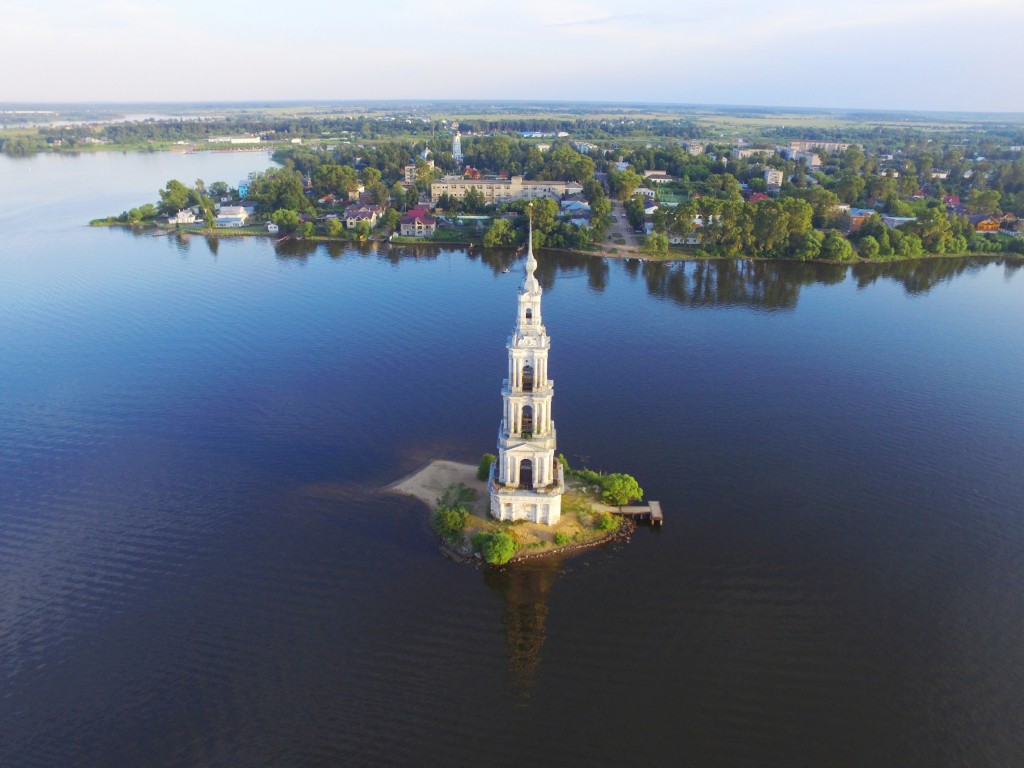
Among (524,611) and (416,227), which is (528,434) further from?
(416,227)

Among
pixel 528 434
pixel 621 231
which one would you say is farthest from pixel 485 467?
pixel 621 231

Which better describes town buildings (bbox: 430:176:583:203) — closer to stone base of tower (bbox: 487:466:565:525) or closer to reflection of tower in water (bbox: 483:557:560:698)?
stone base of tower (bbox: 487:466:565:525)

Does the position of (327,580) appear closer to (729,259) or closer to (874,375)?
(874,375)

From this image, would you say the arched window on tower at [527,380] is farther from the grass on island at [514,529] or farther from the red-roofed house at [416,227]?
the red-roofed house at [416,227]

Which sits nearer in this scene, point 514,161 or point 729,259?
point 729,259

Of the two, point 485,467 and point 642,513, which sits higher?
point 485,467

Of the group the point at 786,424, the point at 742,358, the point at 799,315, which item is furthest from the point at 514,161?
the point at 786,424
